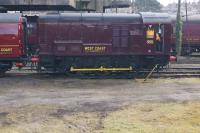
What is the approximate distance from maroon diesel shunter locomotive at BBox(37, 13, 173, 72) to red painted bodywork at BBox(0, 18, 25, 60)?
1.15 metres

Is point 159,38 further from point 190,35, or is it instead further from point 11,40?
point 190,35

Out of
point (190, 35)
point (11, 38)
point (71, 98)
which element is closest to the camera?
point (71, 98)

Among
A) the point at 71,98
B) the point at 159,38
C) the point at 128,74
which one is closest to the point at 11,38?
the point at 128,74

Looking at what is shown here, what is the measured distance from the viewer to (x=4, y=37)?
2697 cm

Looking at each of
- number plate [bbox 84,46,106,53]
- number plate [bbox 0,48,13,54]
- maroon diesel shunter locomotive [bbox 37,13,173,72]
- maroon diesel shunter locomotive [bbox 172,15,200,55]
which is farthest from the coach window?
maroon diesel shunter locomotive [bbox 172,15,200,55]

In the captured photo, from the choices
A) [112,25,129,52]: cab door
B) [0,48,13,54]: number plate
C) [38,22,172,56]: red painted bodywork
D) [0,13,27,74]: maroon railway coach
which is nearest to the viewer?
[0,13,27,74]: maroon railway coach

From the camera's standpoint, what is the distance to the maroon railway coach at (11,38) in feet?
88.4

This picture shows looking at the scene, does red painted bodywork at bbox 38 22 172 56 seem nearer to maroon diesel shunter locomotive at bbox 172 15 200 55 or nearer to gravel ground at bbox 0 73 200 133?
gravel ground at bbox 0 73 200 133

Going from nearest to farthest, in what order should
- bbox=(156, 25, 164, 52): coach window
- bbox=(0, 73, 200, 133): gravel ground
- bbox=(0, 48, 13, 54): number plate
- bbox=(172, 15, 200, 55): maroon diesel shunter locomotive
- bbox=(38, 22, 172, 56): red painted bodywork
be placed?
bbox=(0, 73, 200, 133): gravel ground
bbox=(0, 48, 13, 54): number plate
bbox=(38, 22, 172, 56): red painted bodywork
bbox=(156, 25, 164, 52): coach window
bbox=(172, 15, 200, 55): maroon diesel shunter locomotive

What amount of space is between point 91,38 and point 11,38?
4615 millimetres

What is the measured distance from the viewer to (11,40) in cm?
2706

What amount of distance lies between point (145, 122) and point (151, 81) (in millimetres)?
10514

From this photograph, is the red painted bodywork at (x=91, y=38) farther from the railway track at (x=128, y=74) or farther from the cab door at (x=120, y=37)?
the railway track at (x=128, y=74)

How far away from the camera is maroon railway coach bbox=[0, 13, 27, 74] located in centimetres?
2694
